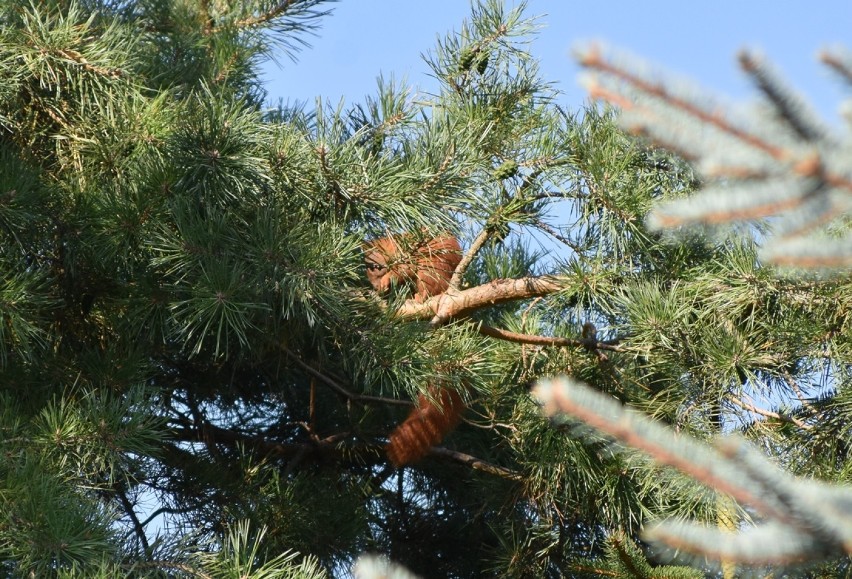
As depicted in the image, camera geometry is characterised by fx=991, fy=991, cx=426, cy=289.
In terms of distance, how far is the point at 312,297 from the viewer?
63.8 inches

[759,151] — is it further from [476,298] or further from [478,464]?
[478,464]

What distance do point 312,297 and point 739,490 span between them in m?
1.18

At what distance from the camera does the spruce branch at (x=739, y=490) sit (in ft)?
1.58

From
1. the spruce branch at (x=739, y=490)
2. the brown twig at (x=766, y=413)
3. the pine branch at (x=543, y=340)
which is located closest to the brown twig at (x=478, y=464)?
the pine branch at (x=543, y=340)

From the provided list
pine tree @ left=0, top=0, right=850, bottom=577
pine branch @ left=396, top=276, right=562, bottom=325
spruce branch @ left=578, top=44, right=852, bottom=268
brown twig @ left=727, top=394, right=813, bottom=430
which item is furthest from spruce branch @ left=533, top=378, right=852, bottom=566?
pine branch @ left=396, top=276, right=562, bottom=325

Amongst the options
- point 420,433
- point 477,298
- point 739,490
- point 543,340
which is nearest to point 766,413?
point 543,340

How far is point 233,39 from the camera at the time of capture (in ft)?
7.57

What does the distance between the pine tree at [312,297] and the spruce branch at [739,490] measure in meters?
1.04

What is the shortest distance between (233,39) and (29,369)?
91 centimetres

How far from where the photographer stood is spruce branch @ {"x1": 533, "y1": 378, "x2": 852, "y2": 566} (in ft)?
1.58

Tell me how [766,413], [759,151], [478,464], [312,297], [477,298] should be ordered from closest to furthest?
[759,151] → [312,297] → [766,413] → [477,298] → [478,464]

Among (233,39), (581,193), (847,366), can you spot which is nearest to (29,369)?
(233,39)

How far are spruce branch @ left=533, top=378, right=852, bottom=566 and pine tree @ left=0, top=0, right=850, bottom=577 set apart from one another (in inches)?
40.8

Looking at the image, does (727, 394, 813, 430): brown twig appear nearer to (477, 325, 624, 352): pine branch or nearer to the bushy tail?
(477, 325, 624, 352): pine branch
